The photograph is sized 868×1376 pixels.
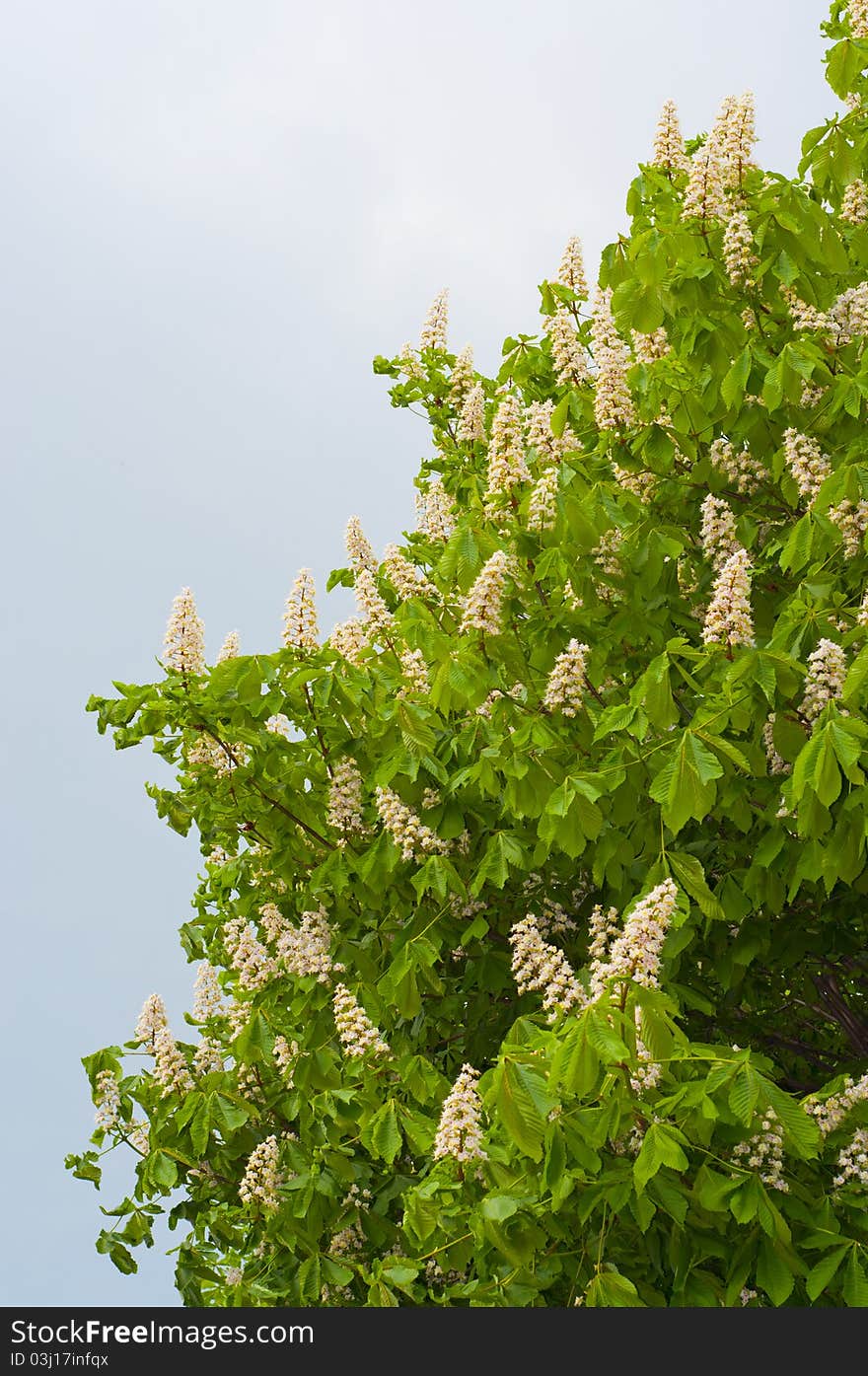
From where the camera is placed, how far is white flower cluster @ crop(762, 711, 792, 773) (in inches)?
261

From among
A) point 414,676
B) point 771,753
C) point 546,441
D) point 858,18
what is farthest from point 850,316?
point 414,676

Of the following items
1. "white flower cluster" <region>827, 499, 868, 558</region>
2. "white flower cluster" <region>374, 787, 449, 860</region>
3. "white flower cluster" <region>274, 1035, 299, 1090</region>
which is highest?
"white flower cluster" <region>827, 499, 868, 558</region>

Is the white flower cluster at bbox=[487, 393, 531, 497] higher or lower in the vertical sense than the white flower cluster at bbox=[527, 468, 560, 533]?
higher

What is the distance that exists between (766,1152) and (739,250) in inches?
158

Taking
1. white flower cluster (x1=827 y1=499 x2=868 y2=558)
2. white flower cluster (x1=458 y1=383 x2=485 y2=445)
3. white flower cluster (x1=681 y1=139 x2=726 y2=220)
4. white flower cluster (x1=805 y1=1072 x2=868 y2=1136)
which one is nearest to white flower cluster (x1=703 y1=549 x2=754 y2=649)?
white flower cluster (x1=827 y1=499 x2=868 y2=558)

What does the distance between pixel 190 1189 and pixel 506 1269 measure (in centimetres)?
289

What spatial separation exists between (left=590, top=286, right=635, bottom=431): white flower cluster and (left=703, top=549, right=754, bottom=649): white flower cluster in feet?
5.27

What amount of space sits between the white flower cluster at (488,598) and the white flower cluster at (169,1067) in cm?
286

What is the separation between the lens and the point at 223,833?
866 centimetres

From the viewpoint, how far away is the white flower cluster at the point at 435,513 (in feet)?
29.9

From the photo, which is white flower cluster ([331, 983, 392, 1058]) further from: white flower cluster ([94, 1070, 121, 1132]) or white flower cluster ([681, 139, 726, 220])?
white flower cluster ([681, 139, 726, 220])

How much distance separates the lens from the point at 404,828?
7.16 meters

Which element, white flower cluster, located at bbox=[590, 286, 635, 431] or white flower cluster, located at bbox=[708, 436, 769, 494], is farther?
white flower cluster, located at bbox=[708, 436, 769, 494]

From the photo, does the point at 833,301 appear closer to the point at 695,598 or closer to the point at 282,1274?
the point at 695,598
